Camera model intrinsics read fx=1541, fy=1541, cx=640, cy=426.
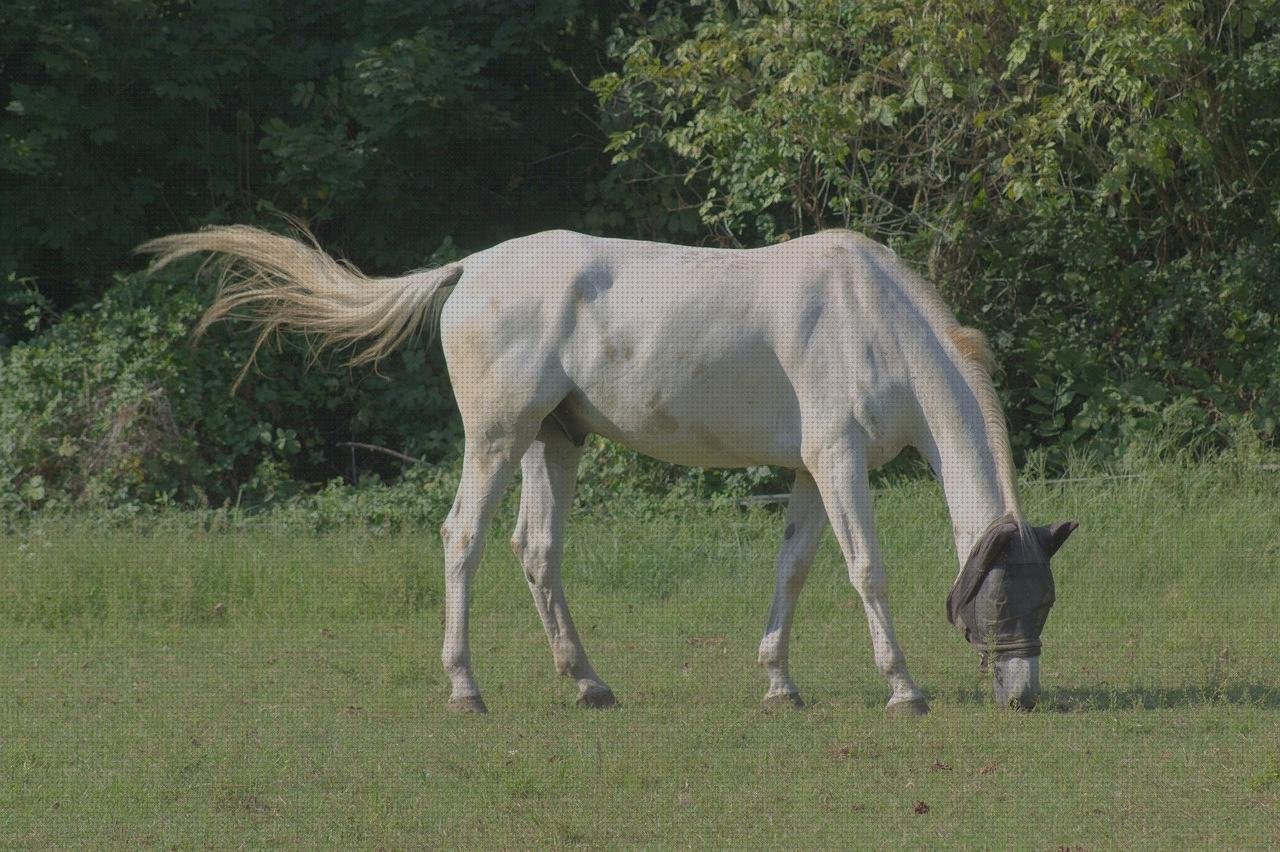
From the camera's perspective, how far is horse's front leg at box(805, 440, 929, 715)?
19.5ft

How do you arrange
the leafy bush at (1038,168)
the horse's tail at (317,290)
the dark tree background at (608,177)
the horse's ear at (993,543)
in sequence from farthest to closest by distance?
the dark tree background at (608,177) < the leafy bush at (1038,168) < the horse's tail at (317,290) < the horse's ear at (993,543)

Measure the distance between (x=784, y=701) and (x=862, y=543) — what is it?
79 cm

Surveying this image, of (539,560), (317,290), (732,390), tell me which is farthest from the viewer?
(317,290)

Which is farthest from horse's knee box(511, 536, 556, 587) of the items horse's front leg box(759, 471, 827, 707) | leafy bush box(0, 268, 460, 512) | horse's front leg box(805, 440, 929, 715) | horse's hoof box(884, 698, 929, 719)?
leafy bush box(0, 268, 460, 512)

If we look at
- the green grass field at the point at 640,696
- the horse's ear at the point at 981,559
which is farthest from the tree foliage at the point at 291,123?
the horse's ear at the point at 981,559

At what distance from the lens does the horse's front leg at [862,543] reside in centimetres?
594

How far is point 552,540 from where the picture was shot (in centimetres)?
651

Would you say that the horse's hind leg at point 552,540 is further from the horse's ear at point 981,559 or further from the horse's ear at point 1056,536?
the horse's ear at point 1056,536

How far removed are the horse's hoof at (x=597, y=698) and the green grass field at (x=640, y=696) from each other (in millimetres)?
77

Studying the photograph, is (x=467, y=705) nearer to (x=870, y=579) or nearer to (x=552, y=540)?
(x=552, y=540)

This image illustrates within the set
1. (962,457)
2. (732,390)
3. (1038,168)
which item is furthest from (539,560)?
(1038,168)

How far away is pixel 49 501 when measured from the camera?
10.9 metres

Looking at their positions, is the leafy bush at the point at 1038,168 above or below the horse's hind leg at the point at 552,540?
above

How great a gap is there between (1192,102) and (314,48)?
725 centimetres
